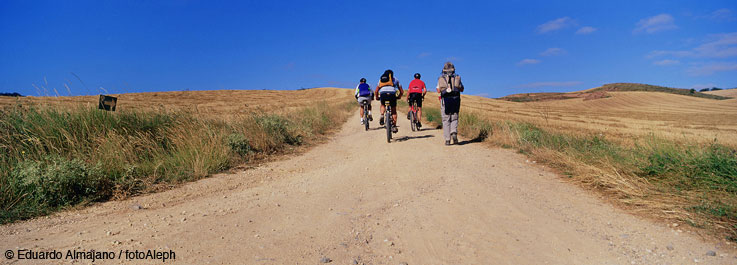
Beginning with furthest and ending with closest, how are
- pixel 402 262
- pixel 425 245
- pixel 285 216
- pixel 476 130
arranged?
1. pixel 476 130
2. pixel 285 216
3. pixel 425 245
4. pixel 402 262

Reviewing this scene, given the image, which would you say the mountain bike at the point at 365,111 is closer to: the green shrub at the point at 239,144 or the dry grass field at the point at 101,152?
the dry grass field at the point at 101,152

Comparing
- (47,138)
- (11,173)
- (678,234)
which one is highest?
(47,138)

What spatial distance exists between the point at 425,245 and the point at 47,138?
6033mm

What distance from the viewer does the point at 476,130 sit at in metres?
10.6

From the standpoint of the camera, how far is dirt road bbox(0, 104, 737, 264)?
297 cm

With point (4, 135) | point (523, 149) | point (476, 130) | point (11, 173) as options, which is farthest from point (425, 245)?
point (476, 130)

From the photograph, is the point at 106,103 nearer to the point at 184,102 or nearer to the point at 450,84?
the point at 450,84

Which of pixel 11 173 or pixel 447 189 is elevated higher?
pixel 11 173

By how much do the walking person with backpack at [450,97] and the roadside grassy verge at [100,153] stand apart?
4.08 metres

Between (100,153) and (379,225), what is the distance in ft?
15.0

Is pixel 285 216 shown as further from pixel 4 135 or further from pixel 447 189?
pixel 4 135

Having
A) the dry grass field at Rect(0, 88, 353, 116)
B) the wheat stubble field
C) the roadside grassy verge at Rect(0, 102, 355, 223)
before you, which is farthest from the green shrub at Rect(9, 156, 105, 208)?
the dry grass field at Rect(0, 88, 353, 116)

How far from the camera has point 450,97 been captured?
8.95 meters

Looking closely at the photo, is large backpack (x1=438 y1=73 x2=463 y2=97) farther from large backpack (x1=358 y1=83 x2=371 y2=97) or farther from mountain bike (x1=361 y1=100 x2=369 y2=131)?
mountain bike (x1=361 y1=100 x2=369 y2=131)
